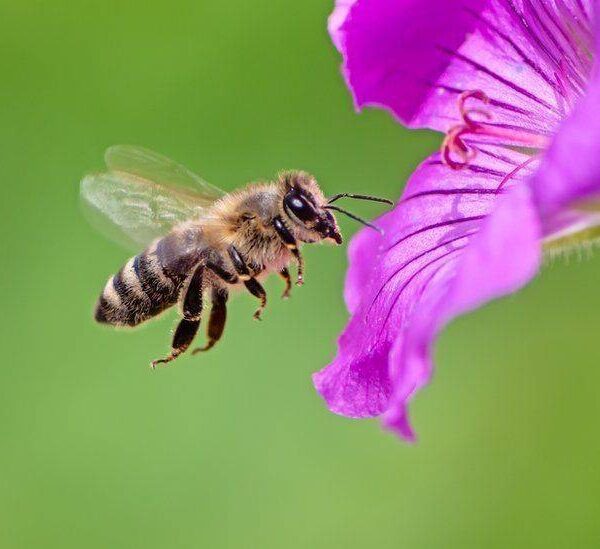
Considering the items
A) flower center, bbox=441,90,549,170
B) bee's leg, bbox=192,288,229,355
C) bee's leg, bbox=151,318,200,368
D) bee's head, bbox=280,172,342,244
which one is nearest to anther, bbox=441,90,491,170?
flower center, bbox=441,90,549,170

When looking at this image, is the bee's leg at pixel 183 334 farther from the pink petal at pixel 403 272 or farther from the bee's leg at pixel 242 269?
the pink petal at pixel 403 272

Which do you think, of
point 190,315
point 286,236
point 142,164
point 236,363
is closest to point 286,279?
point 286,236

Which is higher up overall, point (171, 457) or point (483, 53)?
point (483, 53)

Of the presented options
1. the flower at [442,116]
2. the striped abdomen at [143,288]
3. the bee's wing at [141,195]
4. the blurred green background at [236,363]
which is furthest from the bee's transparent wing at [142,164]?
the blurred green background at [236,363]

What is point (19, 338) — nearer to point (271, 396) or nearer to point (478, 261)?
point (271, 396)

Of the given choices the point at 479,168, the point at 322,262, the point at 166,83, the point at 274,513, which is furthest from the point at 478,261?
the point at 166,83

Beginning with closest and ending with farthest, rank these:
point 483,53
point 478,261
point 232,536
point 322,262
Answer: point 478,261 → point 483,53 → point 232,536 → point 322,262

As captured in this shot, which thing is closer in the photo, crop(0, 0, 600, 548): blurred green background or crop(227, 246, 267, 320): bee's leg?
crop(227, 246, 267, 320): bee's leg

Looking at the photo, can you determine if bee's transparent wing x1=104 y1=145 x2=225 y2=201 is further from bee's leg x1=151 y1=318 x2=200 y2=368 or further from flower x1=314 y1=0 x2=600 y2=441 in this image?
flower x1=314 y1=0 x2=600 y2=441
